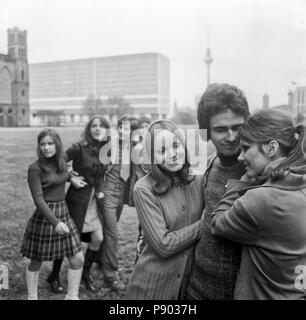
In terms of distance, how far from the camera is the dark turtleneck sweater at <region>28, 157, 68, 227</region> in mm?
1752

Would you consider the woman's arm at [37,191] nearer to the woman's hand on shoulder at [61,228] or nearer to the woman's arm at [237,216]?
the woman's hand on shoulder at [61,228]

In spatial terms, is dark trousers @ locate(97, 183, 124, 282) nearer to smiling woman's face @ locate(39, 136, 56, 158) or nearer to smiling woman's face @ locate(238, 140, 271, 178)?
smiling woman's face @ locate(39, 136, 56, 158)

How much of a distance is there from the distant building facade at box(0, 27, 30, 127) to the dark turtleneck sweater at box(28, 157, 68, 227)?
1.09 ft

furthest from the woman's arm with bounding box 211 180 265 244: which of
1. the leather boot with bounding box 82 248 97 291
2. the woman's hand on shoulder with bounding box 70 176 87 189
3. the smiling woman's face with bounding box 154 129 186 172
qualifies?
the leather boot with bounding box 82 248 97 291

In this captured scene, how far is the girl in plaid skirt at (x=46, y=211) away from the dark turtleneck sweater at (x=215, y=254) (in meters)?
0.95

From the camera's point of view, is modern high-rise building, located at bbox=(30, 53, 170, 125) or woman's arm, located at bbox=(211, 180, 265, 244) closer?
woman's arm, located at bbox=(211, 180, 265, 244)

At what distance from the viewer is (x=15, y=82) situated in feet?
6.30

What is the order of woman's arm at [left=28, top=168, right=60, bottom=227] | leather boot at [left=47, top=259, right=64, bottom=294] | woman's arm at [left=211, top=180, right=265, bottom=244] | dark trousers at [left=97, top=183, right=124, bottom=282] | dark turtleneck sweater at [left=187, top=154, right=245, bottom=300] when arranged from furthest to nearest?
dark trousers at [left=97, top=183, right=124, bottom=282], leather boot at [left=47, top=259, right=64, bottom=294], woman's arm at [left=28, top=168, right=60, bottom=227], dark turtleneck sweater at [left=187, top=154, right=245, bottom=300], woman's arm at [left=211, top=180, right=265, bottom=244]

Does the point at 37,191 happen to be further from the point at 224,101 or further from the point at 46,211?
the point at 224,101

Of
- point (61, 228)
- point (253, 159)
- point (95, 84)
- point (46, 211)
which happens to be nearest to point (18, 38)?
point (95, 84)

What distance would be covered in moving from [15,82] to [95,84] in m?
0.44

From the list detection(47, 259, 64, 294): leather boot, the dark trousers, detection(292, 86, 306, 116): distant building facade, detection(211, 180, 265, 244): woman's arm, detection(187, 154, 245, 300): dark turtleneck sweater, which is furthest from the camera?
the dark trousers

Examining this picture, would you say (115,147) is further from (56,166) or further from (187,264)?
(187,264)
